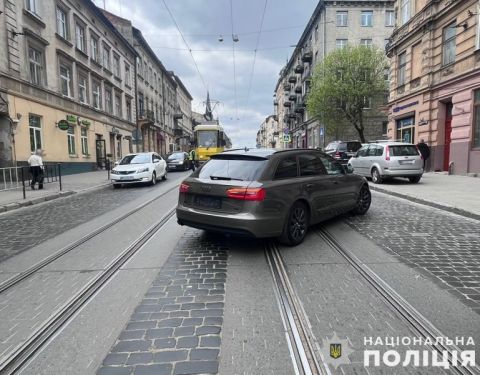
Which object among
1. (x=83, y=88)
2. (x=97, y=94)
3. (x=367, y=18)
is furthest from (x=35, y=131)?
(x=367, y=18)

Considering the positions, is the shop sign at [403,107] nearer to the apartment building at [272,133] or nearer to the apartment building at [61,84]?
the apartment building at [61,84]

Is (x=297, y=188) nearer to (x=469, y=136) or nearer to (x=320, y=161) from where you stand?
(x=320, y=161)

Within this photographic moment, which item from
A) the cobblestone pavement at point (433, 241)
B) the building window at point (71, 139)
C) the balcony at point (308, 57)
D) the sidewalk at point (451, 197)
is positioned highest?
the balcony at point (308, 57)

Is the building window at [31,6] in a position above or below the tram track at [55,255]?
above

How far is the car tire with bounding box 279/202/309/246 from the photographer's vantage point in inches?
211

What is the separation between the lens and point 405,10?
2238 cm

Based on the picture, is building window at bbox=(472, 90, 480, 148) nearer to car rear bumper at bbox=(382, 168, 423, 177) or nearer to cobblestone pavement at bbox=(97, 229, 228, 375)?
car rear bumper at bbox=(382, 168, 423, 177)

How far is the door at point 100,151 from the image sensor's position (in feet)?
87.7

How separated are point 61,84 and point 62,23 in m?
4.17

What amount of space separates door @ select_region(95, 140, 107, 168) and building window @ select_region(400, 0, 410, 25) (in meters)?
23.5

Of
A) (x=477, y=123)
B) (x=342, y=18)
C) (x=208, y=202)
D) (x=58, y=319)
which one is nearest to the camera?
(x=58, y=319)

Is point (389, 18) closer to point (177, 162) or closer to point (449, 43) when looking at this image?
point (449, 43)

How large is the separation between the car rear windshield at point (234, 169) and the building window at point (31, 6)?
1813cm

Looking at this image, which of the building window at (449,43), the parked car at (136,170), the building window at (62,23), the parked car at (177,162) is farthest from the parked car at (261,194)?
the parked car at (177,162)
